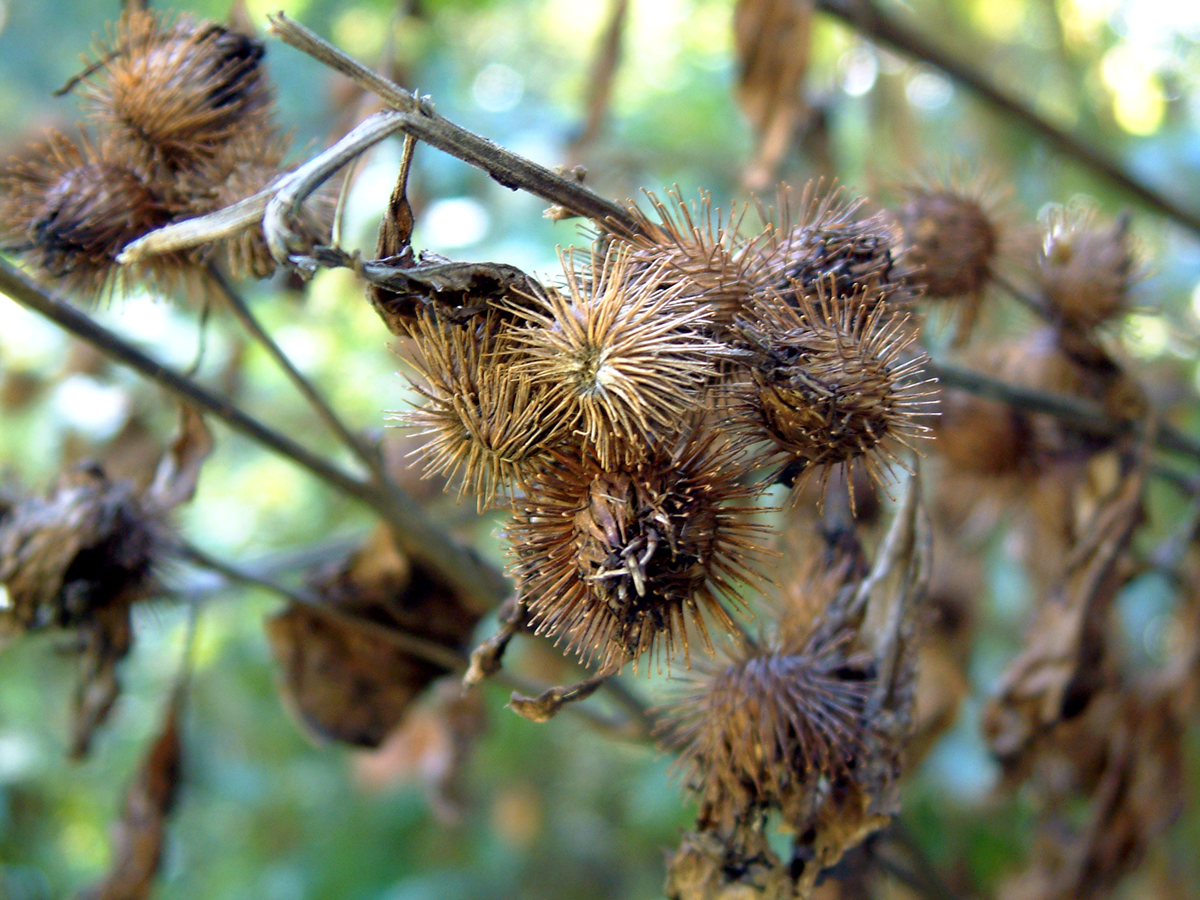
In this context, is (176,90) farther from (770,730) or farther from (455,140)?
(770,730)

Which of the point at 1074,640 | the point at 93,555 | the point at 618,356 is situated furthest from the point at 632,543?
the point at 1074,640

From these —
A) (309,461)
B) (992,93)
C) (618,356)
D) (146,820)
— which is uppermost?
(992,93)

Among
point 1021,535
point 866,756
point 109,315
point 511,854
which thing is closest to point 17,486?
point 109,315

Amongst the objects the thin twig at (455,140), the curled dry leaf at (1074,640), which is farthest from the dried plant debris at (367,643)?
the curled dry leaf at (1074,640)

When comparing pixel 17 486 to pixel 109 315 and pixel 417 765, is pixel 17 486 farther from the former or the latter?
pixel 417 765

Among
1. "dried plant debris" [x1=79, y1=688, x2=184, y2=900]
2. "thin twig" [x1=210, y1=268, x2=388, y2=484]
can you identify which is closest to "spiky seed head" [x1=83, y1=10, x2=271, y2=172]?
"thin twig" [x1=210, y1=268, x2=388, y2=484]

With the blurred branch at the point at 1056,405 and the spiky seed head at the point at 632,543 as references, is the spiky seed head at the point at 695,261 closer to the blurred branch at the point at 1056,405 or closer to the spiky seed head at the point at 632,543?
the spiky seed head at the point at 632,543
